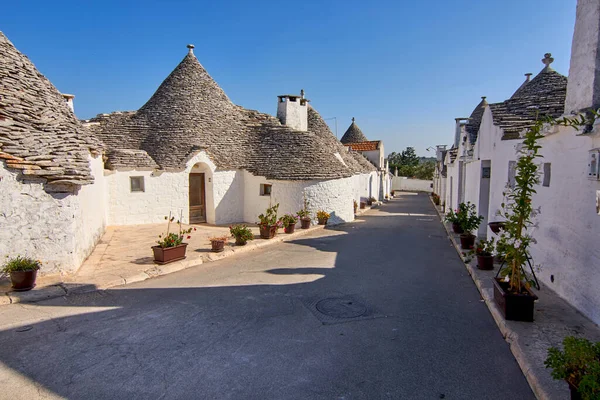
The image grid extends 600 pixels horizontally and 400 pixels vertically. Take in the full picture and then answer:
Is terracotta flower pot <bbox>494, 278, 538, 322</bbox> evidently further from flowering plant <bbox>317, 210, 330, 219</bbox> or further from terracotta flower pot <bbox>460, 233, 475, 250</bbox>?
flowering plant <bbox>317, 210, 330, 219</bbox>

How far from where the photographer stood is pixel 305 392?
382 cm

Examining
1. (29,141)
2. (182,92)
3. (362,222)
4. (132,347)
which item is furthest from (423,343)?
(182,92)

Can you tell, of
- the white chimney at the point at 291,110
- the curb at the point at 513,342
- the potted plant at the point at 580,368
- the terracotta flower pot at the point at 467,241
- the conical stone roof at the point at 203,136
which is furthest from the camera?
the white chimney at the point at 291,110

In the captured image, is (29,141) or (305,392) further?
(29,141)

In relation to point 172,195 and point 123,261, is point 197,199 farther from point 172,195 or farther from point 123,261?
point 123,261

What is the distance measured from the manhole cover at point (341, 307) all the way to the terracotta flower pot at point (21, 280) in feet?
18.0

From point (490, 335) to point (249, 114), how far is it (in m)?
16.3

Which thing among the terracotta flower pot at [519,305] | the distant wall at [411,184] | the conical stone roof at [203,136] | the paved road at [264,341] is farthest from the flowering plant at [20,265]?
the distant wall at [411,184]

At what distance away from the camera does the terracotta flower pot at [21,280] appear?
21.6 feet

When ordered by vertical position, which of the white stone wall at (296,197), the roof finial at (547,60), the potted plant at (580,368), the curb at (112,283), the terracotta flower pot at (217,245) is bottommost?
the curb at (112,283)

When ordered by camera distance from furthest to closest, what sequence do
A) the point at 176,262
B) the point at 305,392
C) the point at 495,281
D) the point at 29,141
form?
the point at 176,262
the point at 29,141
the point at 495,281
the point at 305,392

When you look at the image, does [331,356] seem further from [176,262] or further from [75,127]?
[75,127]

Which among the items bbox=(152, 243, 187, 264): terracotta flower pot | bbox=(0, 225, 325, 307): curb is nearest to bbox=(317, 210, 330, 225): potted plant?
bbox=(0, 225, 325, 307): curb

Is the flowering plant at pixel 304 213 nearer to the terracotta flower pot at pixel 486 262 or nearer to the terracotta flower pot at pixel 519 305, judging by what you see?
the terracotta flower pot at pixel 486 262
